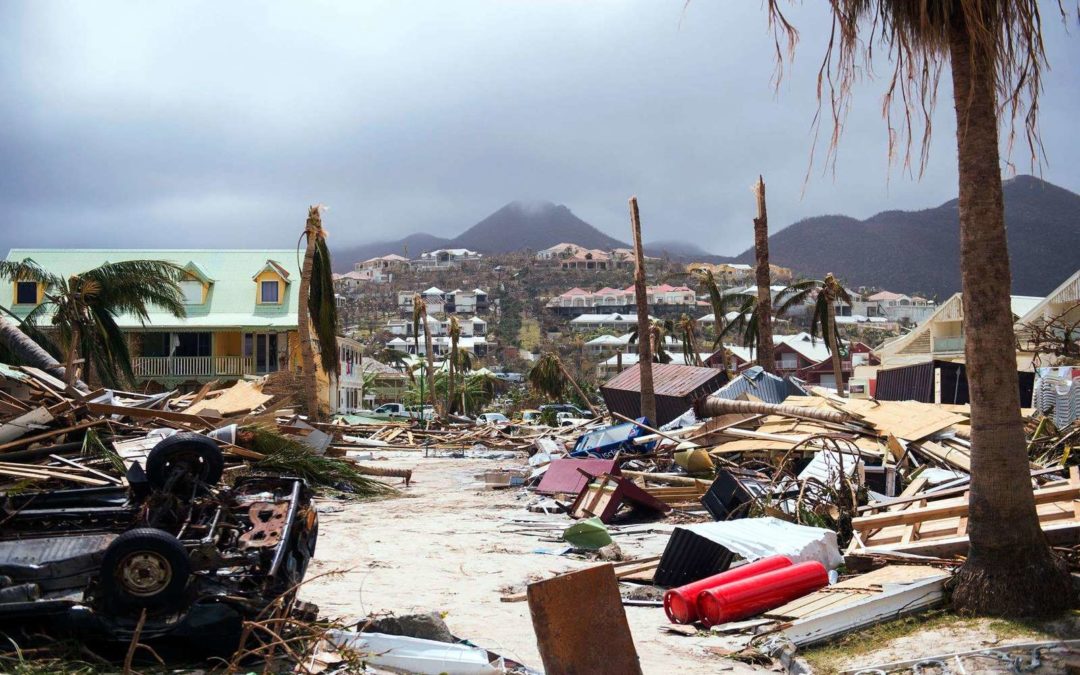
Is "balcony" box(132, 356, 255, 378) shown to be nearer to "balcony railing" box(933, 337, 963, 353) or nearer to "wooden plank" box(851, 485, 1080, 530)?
"wooden plank" box(851, 485, 1080, 530)

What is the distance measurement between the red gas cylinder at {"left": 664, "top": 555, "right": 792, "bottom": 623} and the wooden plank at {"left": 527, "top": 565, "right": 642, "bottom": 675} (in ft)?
7.95

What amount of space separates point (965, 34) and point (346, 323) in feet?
488

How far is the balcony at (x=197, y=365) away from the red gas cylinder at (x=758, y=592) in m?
33.7

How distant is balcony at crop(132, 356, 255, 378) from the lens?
130ft

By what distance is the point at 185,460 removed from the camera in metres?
7.22

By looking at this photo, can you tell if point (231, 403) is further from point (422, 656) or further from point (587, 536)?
point (422, 656)

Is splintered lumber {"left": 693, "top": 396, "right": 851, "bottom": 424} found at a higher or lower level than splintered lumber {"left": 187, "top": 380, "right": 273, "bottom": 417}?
lower

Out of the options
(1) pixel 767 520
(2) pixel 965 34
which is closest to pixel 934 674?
→ (1) pixel 767 520

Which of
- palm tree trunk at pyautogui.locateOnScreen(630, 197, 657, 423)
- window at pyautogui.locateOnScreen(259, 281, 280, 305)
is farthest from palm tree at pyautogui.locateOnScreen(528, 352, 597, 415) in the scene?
palm tree trunk at pyautogui.locateOnScreen(630, 197, 657, 423)

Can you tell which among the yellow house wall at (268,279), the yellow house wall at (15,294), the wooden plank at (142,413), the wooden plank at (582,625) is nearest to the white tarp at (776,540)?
the wooden plank at (582,625)

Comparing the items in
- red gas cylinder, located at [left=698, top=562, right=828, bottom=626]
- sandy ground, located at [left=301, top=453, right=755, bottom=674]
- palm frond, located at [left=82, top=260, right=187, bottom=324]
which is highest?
palm frond, located at [left=82, top=260, right=187, bottom=324]

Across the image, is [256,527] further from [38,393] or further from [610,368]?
[610,368]

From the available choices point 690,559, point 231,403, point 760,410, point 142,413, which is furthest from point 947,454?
point 231,403

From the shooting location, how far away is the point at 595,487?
606 inches
